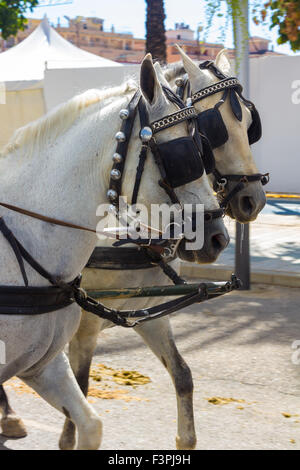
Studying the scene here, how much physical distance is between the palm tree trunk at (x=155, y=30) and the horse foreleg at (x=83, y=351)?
10164 millimetres

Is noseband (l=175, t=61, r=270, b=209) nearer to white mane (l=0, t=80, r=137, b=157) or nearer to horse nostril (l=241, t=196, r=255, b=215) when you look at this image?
horse nostril (l=241, t=196, r=255, b=215)

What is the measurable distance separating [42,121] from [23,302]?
2.54ft

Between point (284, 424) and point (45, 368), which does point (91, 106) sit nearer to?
point (45, 368)

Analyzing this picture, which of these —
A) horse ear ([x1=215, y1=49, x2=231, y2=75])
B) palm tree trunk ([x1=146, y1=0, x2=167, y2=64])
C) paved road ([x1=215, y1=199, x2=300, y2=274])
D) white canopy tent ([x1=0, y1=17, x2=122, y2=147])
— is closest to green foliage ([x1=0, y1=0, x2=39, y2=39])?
white canopy tent ([x1=0, y1=17, x2=122, y2=147])

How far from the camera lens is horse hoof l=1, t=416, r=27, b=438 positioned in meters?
4.11

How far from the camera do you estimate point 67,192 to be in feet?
9.21

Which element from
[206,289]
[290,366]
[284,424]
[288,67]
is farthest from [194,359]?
[288,67]

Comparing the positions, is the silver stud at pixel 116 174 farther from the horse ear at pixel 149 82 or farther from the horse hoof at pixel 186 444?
the horse hoof at pixel 186 444

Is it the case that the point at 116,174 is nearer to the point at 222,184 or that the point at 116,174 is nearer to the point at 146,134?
the point at 146,134

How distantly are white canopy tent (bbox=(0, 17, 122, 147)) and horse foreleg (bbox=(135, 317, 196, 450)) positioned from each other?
1436 cm

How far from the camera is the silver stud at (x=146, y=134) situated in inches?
104

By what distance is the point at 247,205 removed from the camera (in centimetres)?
411

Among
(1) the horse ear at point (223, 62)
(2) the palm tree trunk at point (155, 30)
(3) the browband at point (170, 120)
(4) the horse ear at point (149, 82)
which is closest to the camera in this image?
(4) the horse ear at point (149, 82)

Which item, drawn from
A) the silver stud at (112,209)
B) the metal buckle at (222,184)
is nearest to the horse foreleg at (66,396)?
the silver stud at (112,209)
